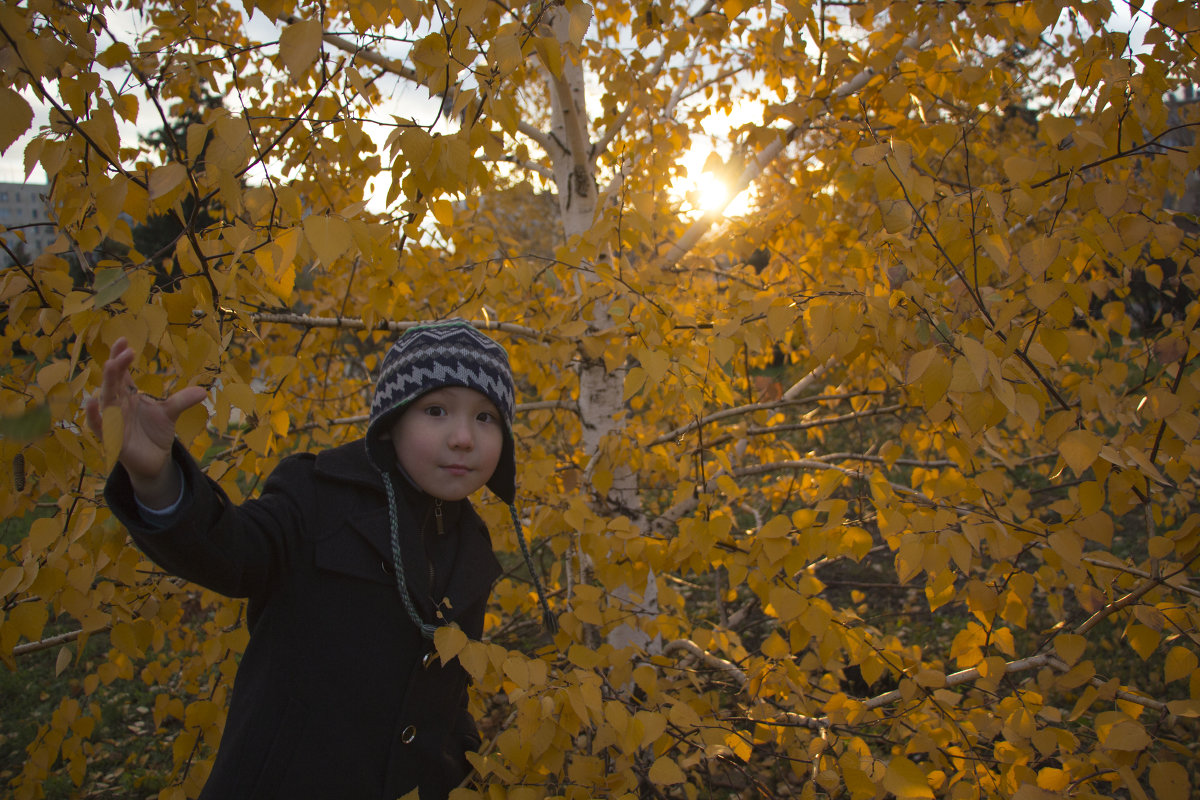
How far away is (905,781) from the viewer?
3.82ft

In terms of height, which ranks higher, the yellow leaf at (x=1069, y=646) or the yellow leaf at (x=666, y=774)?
the yellow leaf at (x=1069, y=646)

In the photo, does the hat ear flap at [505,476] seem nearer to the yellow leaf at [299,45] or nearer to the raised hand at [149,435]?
the raised hand at [149,435]

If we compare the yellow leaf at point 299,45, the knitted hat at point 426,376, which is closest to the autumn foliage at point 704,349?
the yellow leaf at point 299,45

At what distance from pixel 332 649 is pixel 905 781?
1082 mm

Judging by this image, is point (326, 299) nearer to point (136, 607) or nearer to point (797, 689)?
point (136, 607)

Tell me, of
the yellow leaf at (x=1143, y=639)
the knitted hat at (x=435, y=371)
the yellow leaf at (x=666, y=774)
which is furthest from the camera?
the knitted hat at (x=435, y=371)

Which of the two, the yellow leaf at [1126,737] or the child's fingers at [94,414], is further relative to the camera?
the yellow leaf at [1126,737]

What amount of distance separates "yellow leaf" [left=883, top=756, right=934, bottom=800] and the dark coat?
2.87 ft

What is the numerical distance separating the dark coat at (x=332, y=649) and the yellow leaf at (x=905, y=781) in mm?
874

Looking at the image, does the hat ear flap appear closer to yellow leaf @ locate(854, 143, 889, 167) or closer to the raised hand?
the raised hand

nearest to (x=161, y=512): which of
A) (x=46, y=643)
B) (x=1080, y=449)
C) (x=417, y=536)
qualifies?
(x=417, y=536)

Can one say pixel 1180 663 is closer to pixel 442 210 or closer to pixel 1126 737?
pixel 1126 737

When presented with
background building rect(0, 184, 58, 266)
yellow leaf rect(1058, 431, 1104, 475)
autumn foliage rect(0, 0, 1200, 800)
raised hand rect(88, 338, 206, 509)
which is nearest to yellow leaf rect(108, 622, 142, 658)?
autumn foliage rect(0, 0, 1200, 800)

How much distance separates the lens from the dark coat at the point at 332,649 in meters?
1.29
